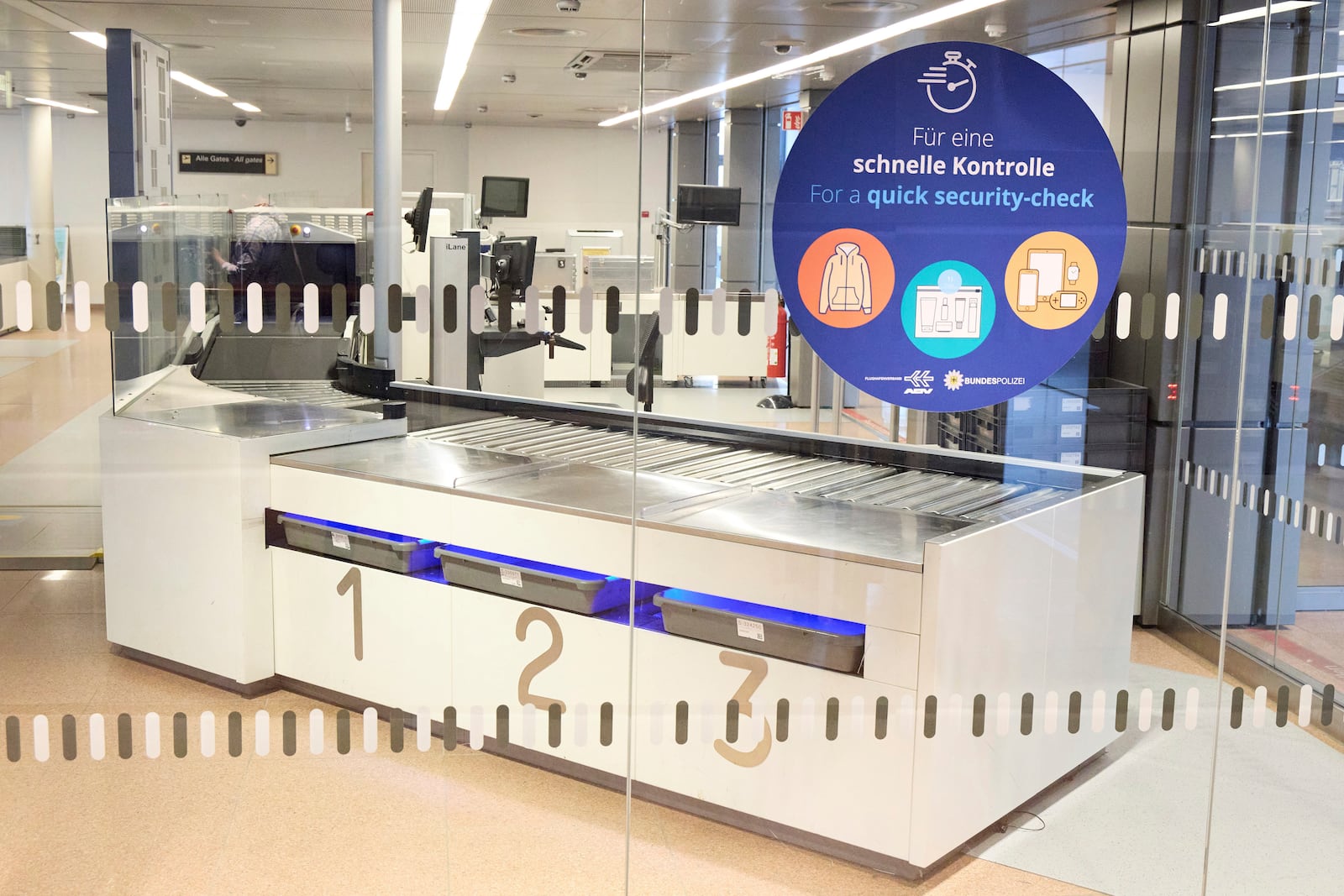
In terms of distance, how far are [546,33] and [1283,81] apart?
1646mm

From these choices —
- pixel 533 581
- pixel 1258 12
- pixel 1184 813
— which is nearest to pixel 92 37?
pixel 533 581

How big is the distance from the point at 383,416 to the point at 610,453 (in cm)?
69

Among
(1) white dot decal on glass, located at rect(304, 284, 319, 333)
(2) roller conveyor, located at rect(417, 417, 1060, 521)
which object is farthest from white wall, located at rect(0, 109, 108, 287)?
(2) roller conveyor, located at rect(417, 417, 1060, 521)

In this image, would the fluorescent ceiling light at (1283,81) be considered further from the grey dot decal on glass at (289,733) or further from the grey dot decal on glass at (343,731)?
the grey dot decal on glass at (289,733)

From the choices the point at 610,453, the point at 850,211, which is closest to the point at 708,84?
the point at 850,211

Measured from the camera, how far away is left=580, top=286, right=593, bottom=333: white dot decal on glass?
256cm

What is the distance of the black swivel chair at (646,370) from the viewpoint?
2557mm

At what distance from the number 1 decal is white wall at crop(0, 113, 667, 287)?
0.98 m

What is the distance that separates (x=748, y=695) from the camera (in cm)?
262

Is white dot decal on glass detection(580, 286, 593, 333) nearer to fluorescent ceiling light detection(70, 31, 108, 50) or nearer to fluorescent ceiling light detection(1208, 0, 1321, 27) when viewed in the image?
fluorescent ceiling light detection(70, 31, 108, 50)

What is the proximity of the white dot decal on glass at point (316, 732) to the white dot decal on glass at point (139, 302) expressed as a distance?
3.36 feet

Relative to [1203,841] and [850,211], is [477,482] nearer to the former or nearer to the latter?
[850,211]

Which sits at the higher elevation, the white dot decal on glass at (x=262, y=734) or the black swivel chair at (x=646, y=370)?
the black swivel chair at (x=646, y=370)

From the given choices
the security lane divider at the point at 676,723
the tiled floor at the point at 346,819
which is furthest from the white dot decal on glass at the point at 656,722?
the tiled floor at the point at 346,819
